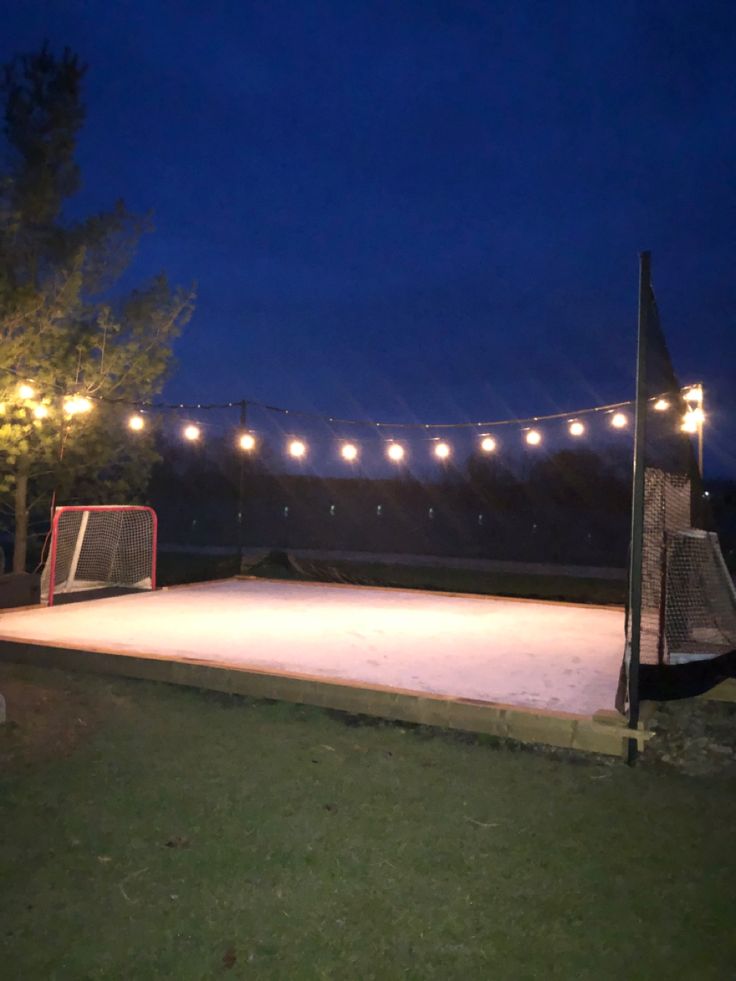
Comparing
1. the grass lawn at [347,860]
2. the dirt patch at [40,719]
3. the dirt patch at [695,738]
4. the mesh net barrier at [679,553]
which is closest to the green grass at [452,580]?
the mesh net barrier at [679,553]

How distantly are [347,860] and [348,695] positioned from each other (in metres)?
2.19

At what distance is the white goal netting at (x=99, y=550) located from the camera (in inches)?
389

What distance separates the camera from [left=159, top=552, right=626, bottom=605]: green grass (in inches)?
533

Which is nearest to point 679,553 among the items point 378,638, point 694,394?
point 694,394

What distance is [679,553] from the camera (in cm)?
612

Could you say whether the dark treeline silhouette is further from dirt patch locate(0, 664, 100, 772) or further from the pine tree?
dirt patch locate(0, 664, 100, 772)

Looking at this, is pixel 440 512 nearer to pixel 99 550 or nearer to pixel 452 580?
pixel 452 580

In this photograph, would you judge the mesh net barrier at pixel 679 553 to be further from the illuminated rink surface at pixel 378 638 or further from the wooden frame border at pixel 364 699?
the wooden frame border at pixel 364 699

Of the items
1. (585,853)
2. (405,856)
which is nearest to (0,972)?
(405,856)

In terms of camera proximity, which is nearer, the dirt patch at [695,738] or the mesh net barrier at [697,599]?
the dirt patch at [695,738]

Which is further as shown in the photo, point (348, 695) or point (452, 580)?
point (452, 580)

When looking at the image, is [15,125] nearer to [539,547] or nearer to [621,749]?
[621,749]

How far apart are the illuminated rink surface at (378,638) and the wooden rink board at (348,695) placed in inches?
3.5

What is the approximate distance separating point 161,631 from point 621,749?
185 inches
